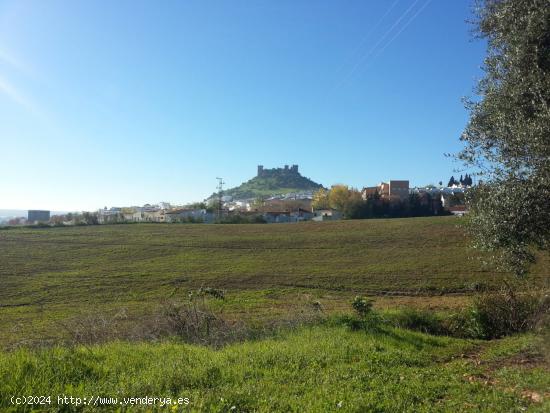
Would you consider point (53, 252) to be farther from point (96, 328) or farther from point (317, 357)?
point (317, 357)

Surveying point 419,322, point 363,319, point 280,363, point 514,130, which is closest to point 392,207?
point 419,322

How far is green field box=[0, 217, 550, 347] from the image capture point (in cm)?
2517

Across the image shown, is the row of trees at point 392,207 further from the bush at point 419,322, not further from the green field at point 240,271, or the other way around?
the bush at point 419,322

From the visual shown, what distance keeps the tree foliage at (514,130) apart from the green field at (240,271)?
706 centimetres

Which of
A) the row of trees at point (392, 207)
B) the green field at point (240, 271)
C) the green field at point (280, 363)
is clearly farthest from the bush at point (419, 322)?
the row of trees at point (392, 207)

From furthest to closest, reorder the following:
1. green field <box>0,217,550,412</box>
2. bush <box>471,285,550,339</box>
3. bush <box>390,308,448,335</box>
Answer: bush <box>390,308,448,335</box> < bush <box>471,285,550,339</box> < green field <box>0,217,550,412</box>

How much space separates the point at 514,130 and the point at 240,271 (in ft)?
106

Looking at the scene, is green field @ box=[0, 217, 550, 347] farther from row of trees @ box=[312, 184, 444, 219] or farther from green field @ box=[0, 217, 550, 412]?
row of trees @ box=[312, 184, 444, 219]

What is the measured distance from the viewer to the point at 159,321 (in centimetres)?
1123

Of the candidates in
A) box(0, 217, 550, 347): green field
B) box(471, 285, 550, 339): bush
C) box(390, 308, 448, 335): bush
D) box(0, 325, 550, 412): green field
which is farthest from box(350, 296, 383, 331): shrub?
box(471, 285, 550, 339): bush

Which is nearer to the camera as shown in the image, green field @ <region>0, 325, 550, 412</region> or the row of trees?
green field @ <region>0, 325, 550, 412</region>

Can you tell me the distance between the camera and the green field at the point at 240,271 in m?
25.2

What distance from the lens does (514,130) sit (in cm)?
838

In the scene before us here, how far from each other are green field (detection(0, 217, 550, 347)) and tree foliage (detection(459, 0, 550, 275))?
706 centimetres
